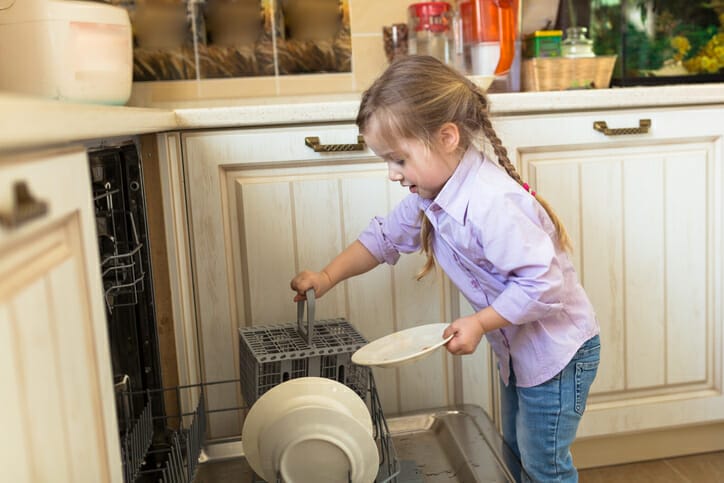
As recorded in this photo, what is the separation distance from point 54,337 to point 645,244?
133 cm

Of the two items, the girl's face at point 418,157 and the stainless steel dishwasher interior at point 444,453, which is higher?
the girl's face at point 418,157

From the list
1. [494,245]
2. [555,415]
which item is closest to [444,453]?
[555,415]

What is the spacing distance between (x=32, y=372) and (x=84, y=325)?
0.14m

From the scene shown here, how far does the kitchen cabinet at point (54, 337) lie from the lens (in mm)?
618

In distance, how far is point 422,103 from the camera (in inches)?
48.3

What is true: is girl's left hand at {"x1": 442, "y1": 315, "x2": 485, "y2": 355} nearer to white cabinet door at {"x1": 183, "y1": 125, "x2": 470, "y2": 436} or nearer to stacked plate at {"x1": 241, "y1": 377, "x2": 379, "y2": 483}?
stacked plate at {"x1": 241, "y1": 377, "x2": 379, "y2": 483}

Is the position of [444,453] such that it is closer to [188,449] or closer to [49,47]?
[188,449]

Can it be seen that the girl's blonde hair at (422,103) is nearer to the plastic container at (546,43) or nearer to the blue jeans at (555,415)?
the blue jeans at (555,415)

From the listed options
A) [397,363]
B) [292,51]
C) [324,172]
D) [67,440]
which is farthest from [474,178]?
[292,51]

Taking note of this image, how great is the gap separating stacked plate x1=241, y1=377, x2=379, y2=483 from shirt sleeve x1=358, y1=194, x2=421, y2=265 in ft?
1.03

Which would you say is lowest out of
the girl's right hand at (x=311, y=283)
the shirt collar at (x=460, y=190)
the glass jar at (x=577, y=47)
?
the girl's right hand at (x=311, y=283)

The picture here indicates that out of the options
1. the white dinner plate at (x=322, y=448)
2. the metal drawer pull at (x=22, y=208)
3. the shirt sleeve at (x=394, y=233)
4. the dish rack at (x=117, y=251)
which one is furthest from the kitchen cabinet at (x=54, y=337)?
the shirt sleeve at (x=394, y=233)

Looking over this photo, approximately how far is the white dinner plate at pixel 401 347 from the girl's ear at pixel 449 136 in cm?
29

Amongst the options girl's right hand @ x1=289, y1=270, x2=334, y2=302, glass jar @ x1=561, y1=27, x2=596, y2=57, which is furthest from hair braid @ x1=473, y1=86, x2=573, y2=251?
glass jar @ x1=561, y1=27, x2=596, y2=57
